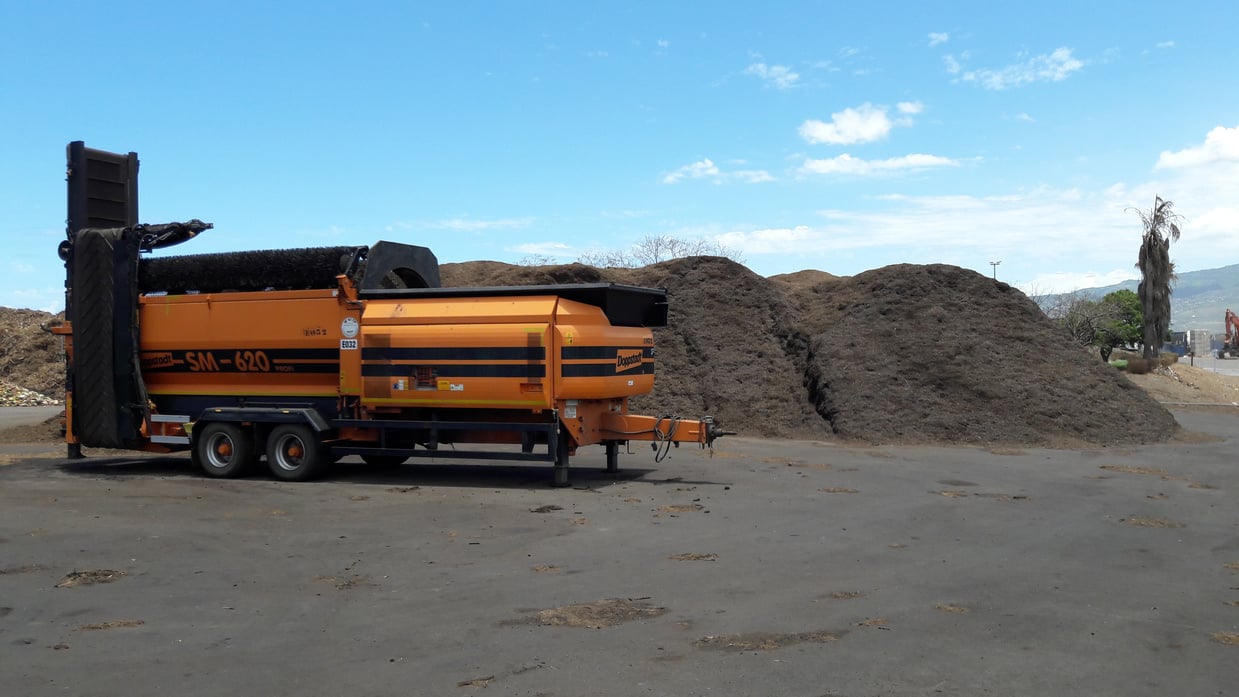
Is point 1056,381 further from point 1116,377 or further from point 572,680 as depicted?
point 572,680

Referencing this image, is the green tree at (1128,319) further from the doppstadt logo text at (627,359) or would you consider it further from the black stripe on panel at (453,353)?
the black stripe on panel at (453,353)

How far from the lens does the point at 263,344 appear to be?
49.5 ft

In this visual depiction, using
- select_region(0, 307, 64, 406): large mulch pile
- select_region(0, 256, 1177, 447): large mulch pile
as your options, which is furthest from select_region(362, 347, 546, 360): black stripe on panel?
select_region(0, 307, 64, 406): large mulch pile

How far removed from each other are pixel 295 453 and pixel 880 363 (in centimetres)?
1424

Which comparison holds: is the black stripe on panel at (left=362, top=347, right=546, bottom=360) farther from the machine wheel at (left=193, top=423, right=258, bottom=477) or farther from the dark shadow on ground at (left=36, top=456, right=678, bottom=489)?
the machine wheel at (left=193, top=423, right=258, bottom=477)

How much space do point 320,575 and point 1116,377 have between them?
20.6m

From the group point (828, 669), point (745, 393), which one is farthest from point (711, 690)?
point (745, 393)

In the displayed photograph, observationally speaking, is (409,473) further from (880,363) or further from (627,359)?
(880,363)

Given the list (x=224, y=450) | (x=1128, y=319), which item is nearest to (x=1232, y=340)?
(x=1128, y=319)

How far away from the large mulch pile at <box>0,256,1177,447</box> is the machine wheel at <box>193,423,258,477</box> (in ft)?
37.7

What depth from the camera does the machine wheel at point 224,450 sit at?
15.1 m

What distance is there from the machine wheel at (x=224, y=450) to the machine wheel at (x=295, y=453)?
14.9 inches

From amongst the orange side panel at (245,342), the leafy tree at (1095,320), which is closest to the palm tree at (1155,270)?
the leafy tree at (1095,320)

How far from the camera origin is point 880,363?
23781mm
